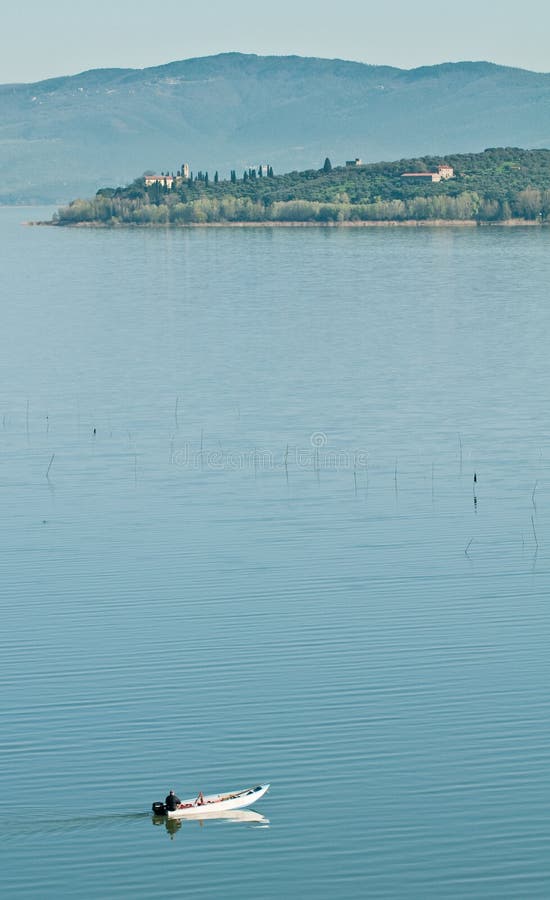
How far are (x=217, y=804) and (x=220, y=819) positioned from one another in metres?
0.62

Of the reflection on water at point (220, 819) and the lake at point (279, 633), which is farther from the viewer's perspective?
the reflection on water at point (220, 819)

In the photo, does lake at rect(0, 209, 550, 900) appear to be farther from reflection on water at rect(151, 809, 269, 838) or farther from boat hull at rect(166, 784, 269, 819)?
boat hull at rect(166, 784, 269, 819)

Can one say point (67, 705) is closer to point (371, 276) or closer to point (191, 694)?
point (191, 694)

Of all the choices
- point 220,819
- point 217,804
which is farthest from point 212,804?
point 220,819

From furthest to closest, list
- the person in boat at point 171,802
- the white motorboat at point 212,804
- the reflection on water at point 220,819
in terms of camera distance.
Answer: the reflection on water at point 220,819
the white motorboat at point 212,804
the person in boat at point 171,802

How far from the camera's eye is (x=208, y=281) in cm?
16325

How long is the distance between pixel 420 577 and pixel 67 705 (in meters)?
12.3

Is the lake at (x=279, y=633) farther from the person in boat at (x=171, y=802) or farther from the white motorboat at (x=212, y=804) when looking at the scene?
the person in boat at (x=171, y=802)

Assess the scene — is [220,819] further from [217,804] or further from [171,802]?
[171,802]

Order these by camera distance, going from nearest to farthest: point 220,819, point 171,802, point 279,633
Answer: point 171,802 → point 220,819 → point 279,633

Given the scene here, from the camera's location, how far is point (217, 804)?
27.8m

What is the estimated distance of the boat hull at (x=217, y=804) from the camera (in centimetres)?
2753

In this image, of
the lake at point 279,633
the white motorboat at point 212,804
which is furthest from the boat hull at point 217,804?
the lake at point 279,633

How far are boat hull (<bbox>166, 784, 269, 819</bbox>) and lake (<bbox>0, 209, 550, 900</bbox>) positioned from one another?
1.27 ft
